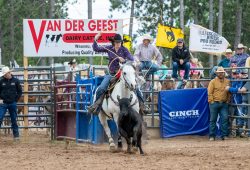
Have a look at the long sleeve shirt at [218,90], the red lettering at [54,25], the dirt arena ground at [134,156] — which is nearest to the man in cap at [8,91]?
the dirt arena ground at [134,156]

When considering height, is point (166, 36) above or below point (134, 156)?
above

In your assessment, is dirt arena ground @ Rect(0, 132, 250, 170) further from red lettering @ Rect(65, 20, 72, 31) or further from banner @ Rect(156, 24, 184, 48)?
banner @ Rect(156, 24, 184, 48)

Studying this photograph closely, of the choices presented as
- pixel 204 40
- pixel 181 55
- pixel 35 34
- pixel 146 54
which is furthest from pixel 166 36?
pixel 35 34

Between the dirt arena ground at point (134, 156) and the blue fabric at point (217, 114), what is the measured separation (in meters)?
0.30

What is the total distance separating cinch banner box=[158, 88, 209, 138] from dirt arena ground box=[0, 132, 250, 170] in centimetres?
74

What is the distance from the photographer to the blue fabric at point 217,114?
18578mm

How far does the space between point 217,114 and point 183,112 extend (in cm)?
130

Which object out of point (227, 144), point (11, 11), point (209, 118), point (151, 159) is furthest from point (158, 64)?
point (11, 11)

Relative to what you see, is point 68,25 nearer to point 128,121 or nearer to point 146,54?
point 146,54

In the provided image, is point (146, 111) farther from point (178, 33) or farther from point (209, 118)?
point (178, 33)

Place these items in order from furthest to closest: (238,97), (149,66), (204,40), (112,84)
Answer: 1. (204,40)
2. (149,66)
3. (238,97)
4. (112,84)

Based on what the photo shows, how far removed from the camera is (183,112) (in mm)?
19922

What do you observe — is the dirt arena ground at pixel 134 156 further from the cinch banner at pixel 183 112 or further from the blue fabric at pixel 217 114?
the cinch banner at pixel 183 112

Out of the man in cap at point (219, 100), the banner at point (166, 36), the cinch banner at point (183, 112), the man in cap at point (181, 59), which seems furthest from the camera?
the banner at point (166, 36)
